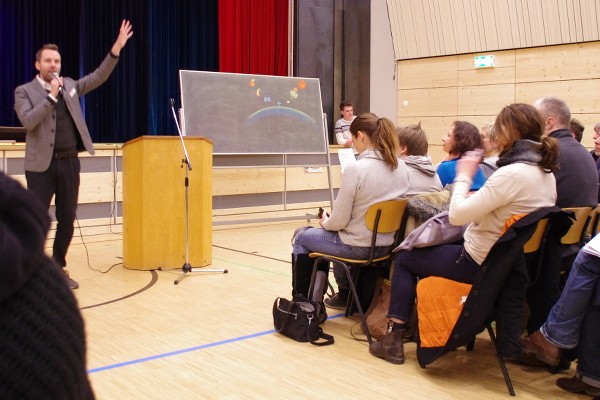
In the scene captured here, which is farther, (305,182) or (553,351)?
(305,182)

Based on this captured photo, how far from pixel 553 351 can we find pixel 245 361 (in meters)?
1.47

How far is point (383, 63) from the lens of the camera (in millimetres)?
10789

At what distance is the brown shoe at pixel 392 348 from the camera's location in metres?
3.33

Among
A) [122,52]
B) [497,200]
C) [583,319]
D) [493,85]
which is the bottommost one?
[583,319]

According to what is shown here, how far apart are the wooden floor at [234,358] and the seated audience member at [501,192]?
514 mm

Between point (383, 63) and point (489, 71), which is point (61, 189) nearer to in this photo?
point (489, 71)

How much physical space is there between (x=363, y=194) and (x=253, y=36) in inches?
288

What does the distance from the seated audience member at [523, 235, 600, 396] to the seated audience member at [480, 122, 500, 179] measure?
1.32 meters

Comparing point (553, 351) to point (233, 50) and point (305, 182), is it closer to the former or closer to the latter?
point (305, 182)

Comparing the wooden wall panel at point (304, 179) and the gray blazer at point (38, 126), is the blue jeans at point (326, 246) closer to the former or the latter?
the gray blazer at point (38, 126)

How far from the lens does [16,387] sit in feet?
2.40

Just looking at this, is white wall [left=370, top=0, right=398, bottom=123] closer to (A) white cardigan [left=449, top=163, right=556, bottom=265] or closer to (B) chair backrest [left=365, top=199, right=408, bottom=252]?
(B) chair backrest [left=365, top=199, right=408, bottom=252]

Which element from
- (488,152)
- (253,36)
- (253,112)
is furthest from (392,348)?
(253,36)

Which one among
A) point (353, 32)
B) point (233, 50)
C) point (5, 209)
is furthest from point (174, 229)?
point (353, 32)
